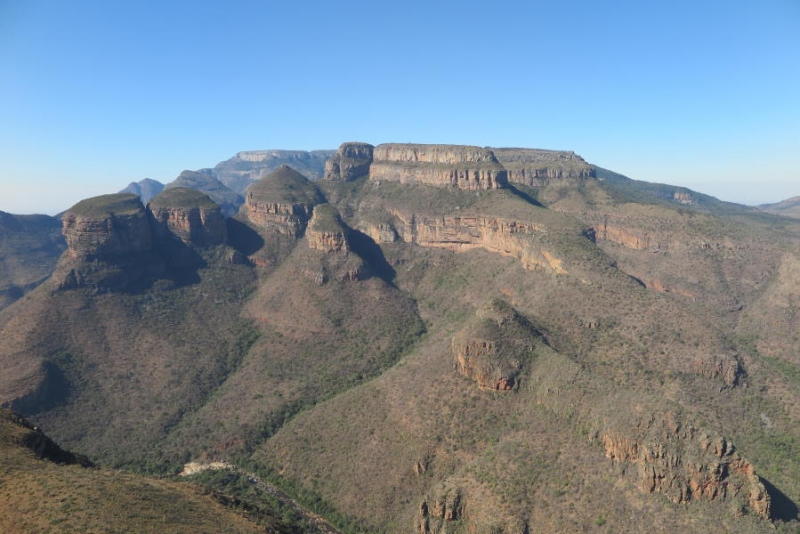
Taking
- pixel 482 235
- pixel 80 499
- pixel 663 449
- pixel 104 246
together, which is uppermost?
pixel 482 235

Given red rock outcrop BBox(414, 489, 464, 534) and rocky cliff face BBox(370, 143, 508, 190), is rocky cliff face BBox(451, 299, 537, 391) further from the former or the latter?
rocky cliff face BBox(370, 143, 508, 190)

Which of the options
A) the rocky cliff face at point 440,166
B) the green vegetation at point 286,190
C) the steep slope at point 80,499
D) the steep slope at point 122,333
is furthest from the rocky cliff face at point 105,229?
the rocky cliff face at point 440,166

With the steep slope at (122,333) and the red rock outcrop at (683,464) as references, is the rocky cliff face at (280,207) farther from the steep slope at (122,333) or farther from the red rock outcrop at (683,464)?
the red rock outcrop at (683,464)

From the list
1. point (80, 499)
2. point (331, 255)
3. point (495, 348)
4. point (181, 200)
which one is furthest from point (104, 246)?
point (495, 348)

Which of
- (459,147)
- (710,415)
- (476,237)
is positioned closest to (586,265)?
(710,415)

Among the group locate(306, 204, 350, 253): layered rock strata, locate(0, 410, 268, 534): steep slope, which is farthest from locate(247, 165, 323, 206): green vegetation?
locate(0, 410, 268, 534): steep slope

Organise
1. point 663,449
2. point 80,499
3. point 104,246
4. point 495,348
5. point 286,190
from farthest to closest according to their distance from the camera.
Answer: point 286,190
point 104,246
point 495,348
point 663,449
point 80,499

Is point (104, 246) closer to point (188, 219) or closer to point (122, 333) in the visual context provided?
point (122, 333)
